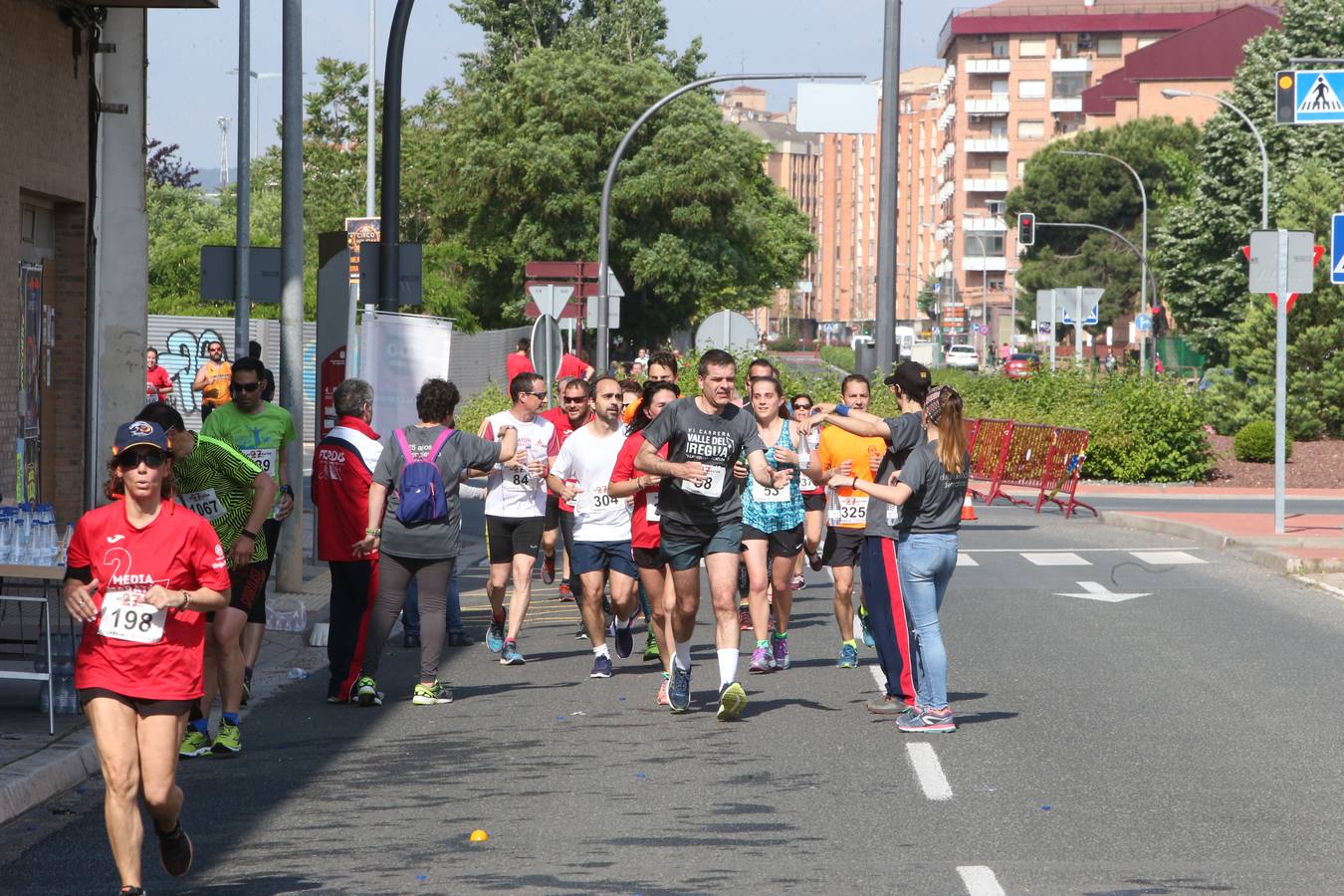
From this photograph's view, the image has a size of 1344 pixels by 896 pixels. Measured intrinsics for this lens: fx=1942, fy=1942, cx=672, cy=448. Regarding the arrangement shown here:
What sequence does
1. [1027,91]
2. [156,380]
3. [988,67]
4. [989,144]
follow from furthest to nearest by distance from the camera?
[989,144] → [988,67] → [1027,91] → [156,380]

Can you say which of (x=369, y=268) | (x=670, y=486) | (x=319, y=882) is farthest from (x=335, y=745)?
(x=369, y=268)

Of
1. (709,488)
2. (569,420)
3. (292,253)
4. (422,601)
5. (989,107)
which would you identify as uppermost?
(989,107)

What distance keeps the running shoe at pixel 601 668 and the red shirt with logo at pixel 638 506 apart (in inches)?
40.8

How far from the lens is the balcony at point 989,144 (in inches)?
5276

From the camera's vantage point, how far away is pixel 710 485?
1014 cm

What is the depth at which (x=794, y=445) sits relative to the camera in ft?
39.5

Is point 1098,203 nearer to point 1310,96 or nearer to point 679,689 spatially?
point 1310,96

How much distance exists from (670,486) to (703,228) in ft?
157

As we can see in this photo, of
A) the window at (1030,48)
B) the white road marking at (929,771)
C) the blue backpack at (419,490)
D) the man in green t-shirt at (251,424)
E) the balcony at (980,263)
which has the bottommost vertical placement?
the white road marking at (929,771)

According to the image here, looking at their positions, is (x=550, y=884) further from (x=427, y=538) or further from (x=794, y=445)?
(x=794, y=445)

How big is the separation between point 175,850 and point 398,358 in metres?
8.13

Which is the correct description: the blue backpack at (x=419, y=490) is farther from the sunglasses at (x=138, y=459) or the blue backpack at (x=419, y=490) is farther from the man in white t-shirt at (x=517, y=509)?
the sunglasses at (x=138, y=459)

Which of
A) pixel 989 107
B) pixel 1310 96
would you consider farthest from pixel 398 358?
pixel 989 107

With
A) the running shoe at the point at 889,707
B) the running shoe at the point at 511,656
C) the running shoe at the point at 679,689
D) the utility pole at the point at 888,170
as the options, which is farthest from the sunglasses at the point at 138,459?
the utility pole at the point at 888,170
